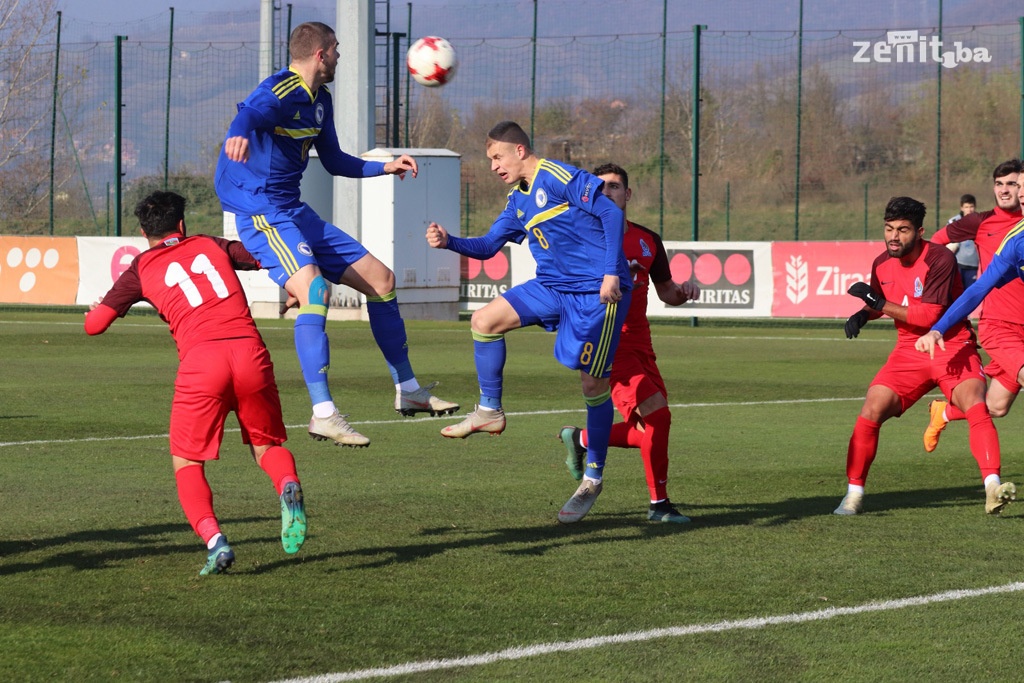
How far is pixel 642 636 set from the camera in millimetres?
5703

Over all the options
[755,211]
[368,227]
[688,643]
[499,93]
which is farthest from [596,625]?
[755,211]

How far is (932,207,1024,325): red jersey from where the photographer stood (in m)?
9.64

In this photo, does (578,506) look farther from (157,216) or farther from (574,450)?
(157,216)

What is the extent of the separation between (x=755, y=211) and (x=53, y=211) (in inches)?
728

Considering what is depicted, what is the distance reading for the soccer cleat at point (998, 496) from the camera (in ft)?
27.1

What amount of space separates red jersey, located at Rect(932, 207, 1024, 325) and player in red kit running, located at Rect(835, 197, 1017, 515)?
954 mm

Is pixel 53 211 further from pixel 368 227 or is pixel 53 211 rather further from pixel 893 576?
pixel 893 576

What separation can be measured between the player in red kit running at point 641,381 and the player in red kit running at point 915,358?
1073 mm

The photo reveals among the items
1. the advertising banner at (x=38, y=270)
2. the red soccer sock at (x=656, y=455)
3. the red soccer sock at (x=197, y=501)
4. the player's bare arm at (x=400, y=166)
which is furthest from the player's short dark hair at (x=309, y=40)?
the advertising banner at (x=38, y=270)

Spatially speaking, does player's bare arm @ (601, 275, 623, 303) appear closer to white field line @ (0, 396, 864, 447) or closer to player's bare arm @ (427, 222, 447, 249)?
player's bare arm @ (427, 222, 447, 249)

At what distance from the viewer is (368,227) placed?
2678cm

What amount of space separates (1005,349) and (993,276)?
1388 millimetres

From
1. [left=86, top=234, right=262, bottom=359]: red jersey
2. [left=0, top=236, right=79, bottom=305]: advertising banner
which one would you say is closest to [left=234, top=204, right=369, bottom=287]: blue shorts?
[left=86, top=234, right=262, bottom=359]: red jersey

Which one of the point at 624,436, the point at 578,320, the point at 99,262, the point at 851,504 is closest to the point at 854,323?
the point at 851,504
